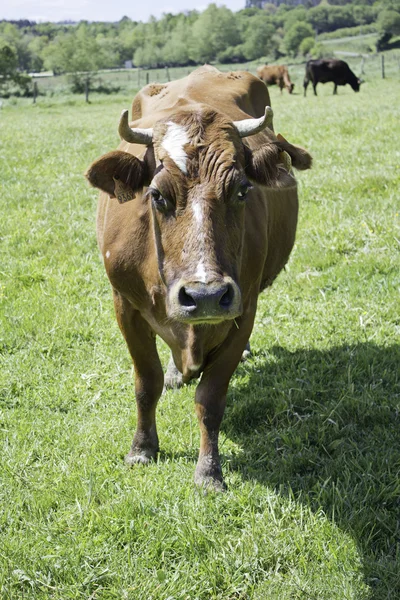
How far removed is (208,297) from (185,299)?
164mm

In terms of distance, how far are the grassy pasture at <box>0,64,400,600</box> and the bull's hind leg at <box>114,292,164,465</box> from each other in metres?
0.12

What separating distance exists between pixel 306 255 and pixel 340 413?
305 centimetres

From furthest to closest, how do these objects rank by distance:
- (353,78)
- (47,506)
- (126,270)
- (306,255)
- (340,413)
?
(353,78) < (306,255) < (340,413) < (126,270) < (47,506)

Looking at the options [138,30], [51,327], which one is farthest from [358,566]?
[138,30]

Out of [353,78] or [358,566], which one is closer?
[358,566]

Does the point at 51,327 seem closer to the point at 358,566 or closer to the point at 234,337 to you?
the point at 234,337

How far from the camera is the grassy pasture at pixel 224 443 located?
10.6 feet

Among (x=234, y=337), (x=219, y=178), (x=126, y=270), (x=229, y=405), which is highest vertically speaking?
(x=219, y=178)

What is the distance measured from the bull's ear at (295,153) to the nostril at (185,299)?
127 cm

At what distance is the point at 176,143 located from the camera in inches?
137

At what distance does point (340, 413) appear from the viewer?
184 inches

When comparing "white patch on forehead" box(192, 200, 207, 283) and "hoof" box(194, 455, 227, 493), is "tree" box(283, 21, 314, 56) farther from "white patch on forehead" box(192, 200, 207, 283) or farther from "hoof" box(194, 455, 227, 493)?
"white patch on forehead" box(192, 200, 207, 283)

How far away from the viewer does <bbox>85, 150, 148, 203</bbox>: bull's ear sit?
12.0 ft

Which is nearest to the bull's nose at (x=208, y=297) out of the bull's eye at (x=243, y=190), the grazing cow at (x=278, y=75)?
the bull's eye at (x=243, y=190)
